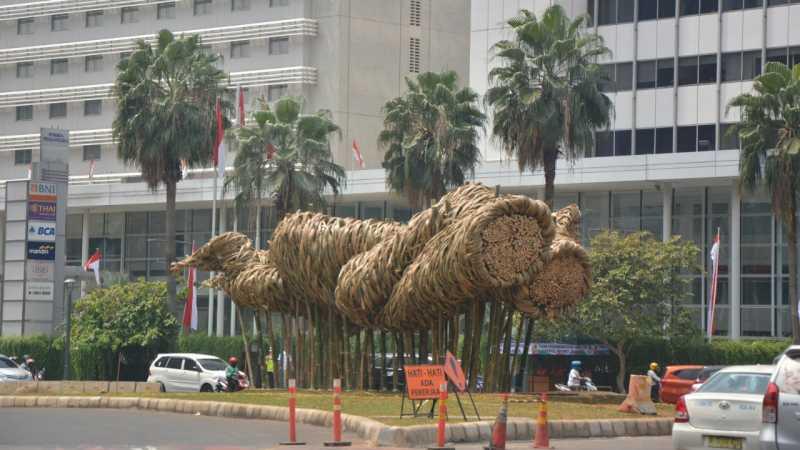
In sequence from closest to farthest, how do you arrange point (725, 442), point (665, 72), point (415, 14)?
point (725, 442) < point (665, 72) < point (415, 14)

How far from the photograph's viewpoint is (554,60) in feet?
166

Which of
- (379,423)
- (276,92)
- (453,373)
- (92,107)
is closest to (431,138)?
(276,92)

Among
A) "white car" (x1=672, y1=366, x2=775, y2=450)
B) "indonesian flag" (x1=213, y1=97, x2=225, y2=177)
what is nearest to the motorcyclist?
"indonesian flag" (x1=213, y1=97, x2=225, y2=177)

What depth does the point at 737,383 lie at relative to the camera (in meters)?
19.5

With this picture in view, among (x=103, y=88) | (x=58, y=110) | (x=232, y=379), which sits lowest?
(x=232, y=379)

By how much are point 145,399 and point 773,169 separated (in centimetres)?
2448

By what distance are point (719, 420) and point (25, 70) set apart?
80.5m

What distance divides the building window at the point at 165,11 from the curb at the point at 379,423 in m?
55.5

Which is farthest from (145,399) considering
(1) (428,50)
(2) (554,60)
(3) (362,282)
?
(1) (428,50)

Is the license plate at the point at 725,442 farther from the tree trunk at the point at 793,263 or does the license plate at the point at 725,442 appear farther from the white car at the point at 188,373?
the tree trunk at the point at 793,263

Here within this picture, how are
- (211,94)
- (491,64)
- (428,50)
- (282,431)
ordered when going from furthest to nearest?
(428,50) < (491,64) < (211,94) < (282,431)

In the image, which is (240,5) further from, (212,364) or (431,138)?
(212,364)

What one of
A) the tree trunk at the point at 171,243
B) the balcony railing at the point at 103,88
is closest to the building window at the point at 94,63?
the balcony railing at the point at 103,88

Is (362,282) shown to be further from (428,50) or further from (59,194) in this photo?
(428,50)
